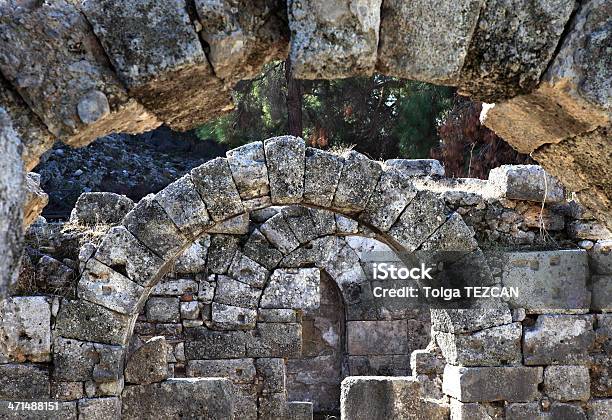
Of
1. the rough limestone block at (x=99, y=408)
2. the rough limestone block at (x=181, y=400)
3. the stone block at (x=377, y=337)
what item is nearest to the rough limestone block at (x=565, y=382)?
the rough limestone block at (x=181, y=400)

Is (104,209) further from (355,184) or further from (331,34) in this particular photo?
(331,34)

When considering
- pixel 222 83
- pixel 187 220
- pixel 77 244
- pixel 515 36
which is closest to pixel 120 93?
pixel 222 83

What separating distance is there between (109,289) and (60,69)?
4.80 meters

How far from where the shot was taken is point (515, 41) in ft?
12.5

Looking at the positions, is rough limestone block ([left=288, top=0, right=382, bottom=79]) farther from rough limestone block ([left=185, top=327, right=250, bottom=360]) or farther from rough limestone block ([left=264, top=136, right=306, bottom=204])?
rough limestone block ([left=185, top=327, right=250, bottom=360])

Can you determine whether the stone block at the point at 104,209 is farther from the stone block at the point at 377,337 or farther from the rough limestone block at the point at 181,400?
the stone block at the point at 377,337

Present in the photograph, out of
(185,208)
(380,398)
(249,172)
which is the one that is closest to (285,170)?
(249,172)

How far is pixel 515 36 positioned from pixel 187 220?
479 centimetres

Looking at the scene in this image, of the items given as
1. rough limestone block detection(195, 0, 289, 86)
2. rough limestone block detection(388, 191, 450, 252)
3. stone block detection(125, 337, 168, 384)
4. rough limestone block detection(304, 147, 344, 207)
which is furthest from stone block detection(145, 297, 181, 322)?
rough limestone block detection(195, 0, 289, 86)

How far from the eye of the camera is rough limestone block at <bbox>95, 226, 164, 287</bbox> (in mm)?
8055

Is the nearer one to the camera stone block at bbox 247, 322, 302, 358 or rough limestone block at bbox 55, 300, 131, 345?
rough limestone block at bbox 55, 300, 131, 345

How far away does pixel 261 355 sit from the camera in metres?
10.8

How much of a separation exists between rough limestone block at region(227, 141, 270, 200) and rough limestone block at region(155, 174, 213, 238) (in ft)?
1.28

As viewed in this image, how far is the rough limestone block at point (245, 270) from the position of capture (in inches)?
423
